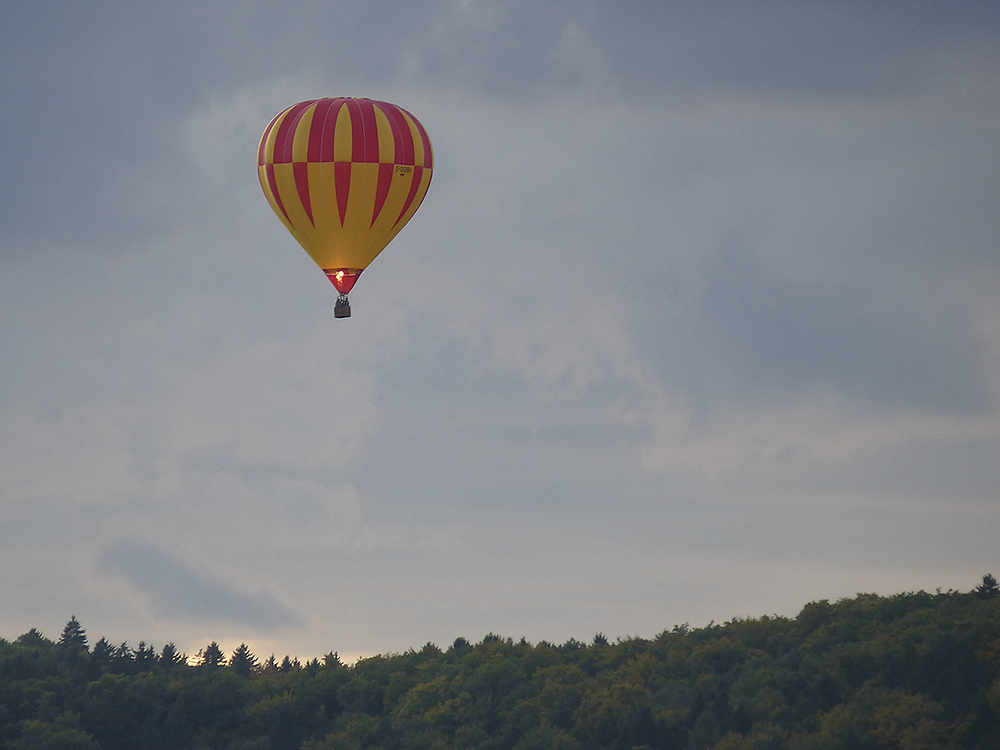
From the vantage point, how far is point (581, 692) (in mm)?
88250

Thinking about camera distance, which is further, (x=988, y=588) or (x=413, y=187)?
(x=988, y=588)

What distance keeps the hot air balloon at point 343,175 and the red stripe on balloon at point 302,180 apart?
0.04m

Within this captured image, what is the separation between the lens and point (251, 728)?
95000mm

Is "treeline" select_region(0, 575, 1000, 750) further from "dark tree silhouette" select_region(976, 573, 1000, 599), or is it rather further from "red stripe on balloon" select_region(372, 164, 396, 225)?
"red stripe on balloon" select_region(372, 164, 396, 225)

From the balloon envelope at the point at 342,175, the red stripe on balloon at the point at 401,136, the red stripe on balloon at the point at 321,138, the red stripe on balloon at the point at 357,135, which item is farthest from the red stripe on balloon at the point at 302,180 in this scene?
the red stripe on balloon at the point at 401,136

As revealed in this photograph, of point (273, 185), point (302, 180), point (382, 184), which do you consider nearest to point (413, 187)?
point (382, 184)

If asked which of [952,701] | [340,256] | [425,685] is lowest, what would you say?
[952,701]

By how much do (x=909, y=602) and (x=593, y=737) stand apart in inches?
838

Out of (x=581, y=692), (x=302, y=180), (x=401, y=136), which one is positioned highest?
(x=401, y=136)

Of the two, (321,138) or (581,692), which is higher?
(321,138)

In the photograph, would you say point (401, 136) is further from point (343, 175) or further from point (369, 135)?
point (343, 175)

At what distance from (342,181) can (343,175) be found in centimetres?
23

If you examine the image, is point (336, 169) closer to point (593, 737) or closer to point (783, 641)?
point (593, 737)

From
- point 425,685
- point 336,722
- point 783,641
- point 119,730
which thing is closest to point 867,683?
point 783,641
